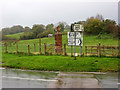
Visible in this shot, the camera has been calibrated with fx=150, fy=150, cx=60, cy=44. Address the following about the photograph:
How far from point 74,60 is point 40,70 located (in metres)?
2.94

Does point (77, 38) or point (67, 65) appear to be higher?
point (77, 38)

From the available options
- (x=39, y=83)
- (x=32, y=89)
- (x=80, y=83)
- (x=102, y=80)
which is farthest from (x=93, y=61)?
(x=32, y=89)

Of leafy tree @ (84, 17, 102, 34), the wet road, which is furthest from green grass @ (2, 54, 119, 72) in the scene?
leafy tree @ (84, 17, 102, 34)

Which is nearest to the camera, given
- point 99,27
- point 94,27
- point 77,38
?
point 77,38

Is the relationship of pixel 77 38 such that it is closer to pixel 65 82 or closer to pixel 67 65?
pixel 67 65

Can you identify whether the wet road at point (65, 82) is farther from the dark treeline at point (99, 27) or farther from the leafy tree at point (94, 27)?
the leafy tree at point (94, 27)

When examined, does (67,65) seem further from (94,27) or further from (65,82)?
(94,27)

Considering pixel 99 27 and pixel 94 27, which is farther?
pixel 94 27

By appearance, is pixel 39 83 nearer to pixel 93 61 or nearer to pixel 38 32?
pixel 93 61

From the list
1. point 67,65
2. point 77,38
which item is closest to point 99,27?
point 77,38

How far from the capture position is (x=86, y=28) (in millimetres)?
48906

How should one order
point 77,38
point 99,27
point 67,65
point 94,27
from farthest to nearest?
1. point 94,27
2. point 99,27
3. point 77,38
4. point 67,65

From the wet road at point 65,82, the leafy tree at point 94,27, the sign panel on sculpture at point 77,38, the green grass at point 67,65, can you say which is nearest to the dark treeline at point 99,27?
the leafy tree at point 94,27

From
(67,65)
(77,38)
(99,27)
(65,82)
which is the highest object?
(99,27)
